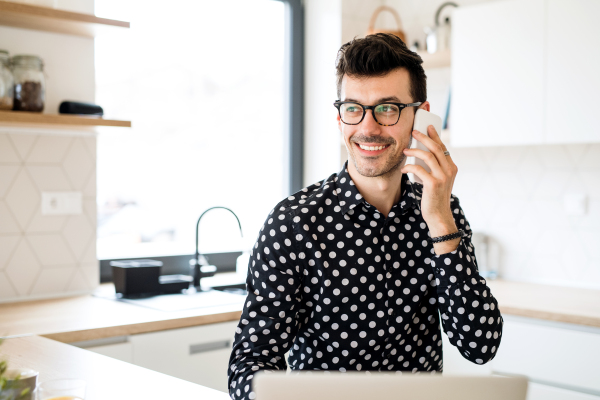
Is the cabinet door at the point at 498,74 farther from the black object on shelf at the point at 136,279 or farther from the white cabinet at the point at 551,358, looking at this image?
the black object on shelf at the point at 136,279

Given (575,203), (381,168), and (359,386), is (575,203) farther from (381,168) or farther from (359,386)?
(359,386)

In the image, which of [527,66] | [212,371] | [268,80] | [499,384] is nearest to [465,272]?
[499,384]

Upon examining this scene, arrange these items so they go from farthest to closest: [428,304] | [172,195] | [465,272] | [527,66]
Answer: [172,195] → [527,66] → [428,304] → [465,272]

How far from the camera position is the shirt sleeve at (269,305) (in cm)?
129

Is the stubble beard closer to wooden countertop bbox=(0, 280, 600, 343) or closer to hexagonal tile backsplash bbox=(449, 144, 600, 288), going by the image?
wooden countertop bbox=(0, 280, 600, 343)

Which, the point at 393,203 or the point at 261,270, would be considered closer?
the point at 261,270

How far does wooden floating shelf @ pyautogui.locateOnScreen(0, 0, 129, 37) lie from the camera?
7.14 feet

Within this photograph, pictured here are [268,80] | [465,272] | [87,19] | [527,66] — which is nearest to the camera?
[465,272]

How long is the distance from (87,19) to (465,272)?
1723mm

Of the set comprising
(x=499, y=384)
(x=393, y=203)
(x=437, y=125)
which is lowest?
(x=499, y=384)

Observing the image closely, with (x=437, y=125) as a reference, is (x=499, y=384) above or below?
below

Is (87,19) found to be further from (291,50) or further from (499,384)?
(499,384)

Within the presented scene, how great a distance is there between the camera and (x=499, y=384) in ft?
2.57

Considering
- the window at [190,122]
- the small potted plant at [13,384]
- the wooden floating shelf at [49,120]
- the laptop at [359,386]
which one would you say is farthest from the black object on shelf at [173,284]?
the laptop at [359,386]
